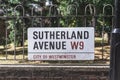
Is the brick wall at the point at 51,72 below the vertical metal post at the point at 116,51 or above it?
below

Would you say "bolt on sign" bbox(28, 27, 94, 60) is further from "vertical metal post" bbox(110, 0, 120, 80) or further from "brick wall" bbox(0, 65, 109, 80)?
"vertical metal post" bbox(110, 0, 120, 80)

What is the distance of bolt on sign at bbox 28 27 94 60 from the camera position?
6.76 meters

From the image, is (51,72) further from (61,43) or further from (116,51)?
(116,51)

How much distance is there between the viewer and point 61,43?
6777mm

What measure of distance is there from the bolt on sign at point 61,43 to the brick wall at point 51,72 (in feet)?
0.64

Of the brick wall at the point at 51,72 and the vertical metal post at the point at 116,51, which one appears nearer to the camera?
the vertical metal post at the point at 116,51

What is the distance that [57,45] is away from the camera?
6.77 metres

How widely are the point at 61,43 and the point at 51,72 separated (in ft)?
1.84

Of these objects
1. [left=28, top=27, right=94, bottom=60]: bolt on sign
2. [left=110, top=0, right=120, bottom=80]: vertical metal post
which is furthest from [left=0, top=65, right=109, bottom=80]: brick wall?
[left=110, top=0, right=120, bottom=80]: vertical metal post

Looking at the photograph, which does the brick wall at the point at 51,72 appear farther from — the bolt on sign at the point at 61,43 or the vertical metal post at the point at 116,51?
the vertical metal post at the point at 116,51

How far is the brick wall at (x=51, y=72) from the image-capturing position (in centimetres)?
671

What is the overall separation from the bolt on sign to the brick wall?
196 mm

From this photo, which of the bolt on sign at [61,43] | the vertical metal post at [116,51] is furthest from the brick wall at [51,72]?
the vertical metal post at [116,51]

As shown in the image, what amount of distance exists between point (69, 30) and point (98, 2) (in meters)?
2.58
